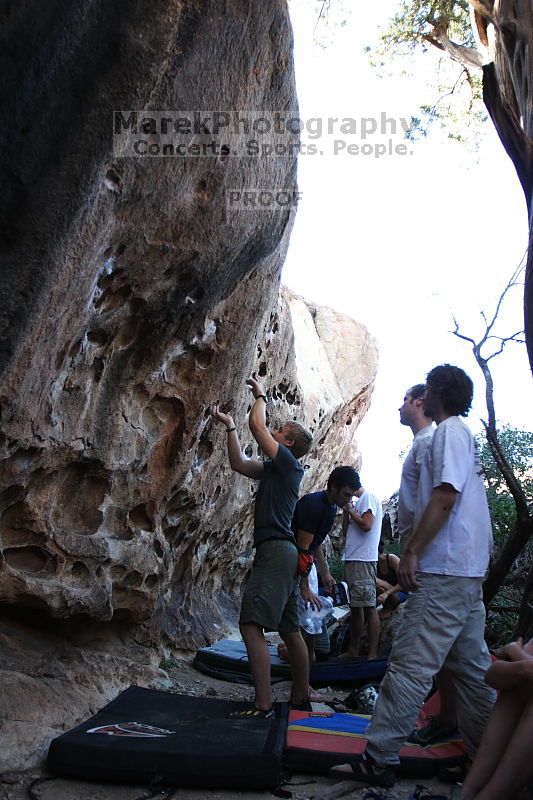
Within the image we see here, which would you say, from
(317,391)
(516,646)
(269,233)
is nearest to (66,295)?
(269,233)

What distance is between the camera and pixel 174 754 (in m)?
3.23

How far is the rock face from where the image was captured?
12.3 feet

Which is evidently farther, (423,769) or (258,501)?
(258,501)

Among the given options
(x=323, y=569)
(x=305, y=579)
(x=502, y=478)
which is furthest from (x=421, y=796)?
(x=502, y=478)

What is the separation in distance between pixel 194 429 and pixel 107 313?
5.27 ft

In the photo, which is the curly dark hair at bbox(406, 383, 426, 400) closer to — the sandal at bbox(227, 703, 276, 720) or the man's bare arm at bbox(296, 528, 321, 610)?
the man's bare arm at bbox(296, 528, 321, 610)

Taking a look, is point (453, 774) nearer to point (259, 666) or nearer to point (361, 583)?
point (259, 666)

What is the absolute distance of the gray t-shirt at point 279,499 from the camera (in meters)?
4.66

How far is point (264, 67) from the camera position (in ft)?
15.7

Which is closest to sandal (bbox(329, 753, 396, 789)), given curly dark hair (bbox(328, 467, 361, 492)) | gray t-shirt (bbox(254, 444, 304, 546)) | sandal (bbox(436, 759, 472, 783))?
sandal (bbox(436, 759, 472, 783))

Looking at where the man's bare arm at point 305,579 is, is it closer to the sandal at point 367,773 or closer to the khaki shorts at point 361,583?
the khaki shorts at point 361,583

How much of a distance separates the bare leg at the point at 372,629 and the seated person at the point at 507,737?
128 inches

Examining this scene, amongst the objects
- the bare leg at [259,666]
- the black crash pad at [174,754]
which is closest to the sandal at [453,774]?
the black crash pad at [174,754]

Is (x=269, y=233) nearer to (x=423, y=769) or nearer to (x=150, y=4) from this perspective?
(x=150, y=4)
